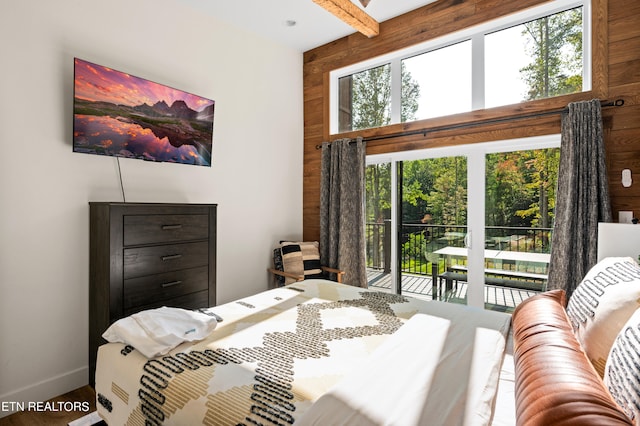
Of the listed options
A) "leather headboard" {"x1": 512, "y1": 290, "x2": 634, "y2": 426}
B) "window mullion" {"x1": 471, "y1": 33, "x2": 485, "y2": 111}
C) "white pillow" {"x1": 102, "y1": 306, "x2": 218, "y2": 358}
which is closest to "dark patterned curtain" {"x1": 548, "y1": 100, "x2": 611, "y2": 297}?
"window mullion" {"x1": 471, "y1": 33, "x2": 485, "y2": 111}

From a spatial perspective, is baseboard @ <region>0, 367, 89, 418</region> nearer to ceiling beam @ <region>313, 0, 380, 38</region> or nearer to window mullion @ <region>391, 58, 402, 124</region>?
ceiling beam @ <region>313, 0, 380, 38</region>

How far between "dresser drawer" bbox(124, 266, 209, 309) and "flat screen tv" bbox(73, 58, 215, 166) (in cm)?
96

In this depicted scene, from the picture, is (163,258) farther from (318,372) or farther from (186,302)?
Answer: (318,372)

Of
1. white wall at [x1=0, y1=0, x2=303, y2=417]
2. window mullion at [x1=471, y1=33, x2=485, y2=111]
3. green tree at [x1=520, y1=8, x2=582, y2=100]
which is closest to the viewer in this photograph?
white wall at [x1=0, y1=0, x2=303, y2=417]

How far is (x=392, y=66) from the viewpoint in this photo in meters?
3.72

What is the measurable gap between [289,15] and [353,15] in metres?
0.67

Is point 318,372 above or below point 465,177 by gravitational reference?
below

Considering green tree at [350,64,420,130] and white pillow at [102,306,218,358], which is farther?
green tree at [350,64,420,130]

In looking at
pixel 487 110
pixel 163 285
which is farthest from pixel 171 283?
pixel 487 110

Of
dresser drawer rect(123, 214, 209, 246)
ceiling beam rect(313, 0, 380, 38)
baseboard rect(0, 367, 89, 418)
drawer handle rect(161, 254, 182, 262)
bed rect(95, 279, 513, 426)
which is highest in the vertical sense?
ceiling beam rect(313, 0, 380, 38)

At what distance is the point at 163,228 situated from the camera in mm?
2471

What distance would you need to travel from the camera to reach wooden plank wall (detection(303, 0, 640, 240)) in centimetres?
242

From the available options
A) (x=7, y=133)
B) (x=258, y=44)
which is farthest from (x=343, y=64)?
(x=7, y=133)

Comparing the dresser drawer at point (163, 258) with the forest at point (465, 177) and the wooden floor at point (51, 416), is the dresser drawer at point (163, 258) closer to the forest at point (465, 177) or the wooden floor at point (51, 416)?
the wooden floor at point (51, 416)
